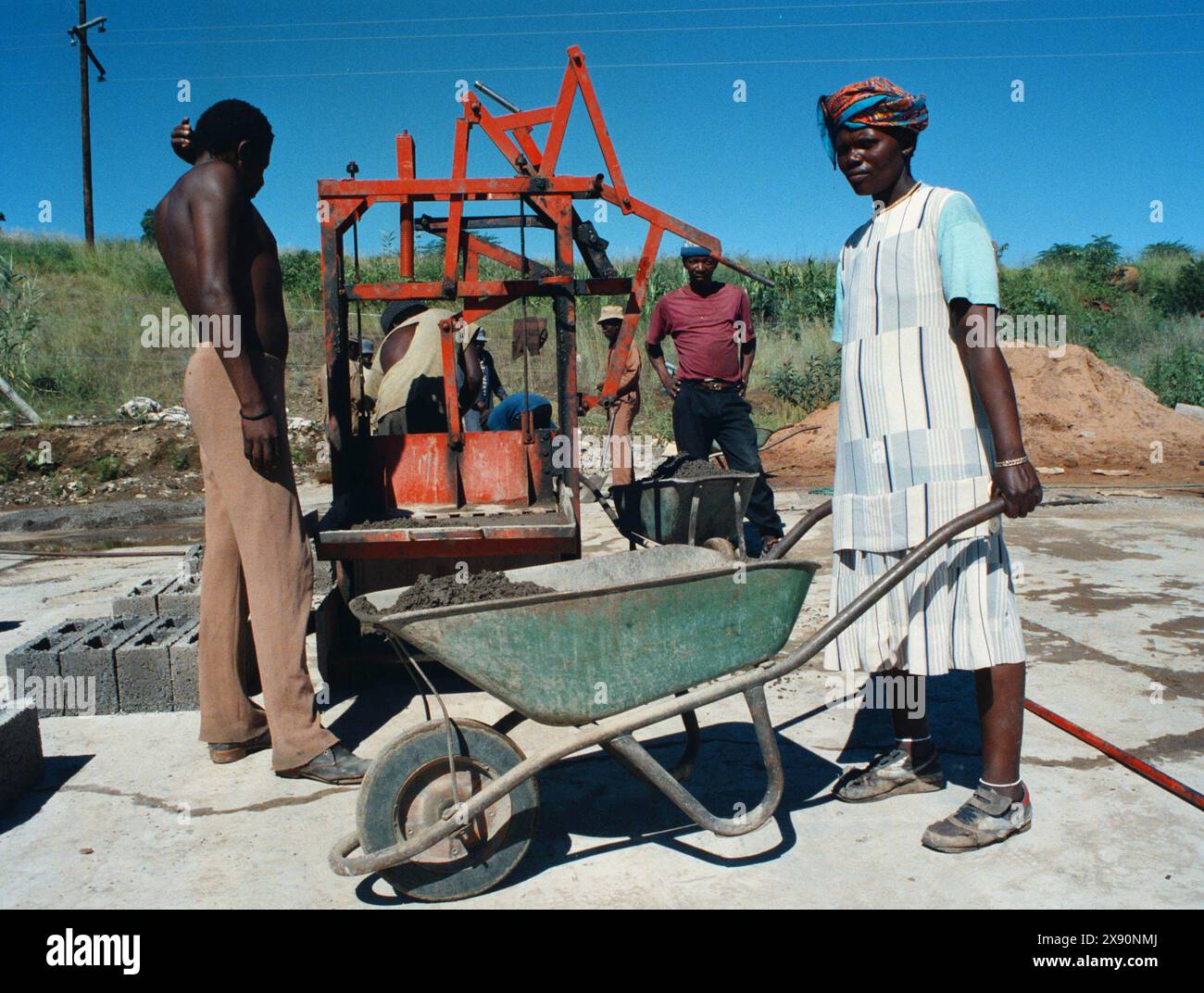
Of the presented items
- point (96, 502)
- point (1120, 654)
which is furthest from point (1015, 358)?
point (96, 502)

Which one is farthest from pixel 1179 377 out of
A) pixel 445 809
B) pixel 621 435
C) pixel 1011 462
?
pixel 445 809

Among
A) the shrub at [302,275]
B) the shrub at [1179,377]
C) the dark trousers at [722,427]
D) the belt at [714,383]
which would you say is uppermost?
the shrub at [302,275]

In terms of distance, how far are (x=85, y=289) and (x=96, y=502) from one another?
11.7m

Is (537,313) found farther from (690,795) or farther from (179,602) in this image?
(690,795)

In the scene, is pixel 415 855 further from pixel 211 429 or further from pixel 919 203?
pixel 919 203

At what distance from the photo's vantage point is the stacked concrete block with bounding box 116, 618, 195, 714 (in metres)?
4.11

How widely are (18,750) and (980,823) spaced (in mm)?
3109

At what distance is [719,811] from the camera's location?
3.09 meters

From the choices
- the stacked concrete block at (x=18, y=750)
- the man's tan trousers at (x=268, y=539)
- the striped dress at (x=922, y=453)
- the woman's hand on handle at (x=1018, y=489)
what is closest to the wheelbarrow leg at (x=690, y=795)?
the striped dress at (x=922, y=453)

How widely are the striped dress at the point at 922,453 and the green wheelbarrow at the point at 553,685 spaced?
10.7 inches

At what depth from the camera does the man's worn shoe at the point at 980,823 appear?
107 inches

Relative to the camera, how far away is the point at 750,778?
3.30 metres

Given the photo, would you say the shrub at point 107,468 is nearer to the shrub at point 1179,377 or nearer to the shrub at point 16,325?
the shrub at point 16,325

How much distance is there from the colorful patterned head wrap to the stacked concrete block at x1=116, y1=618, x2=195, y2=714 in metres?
3.37
